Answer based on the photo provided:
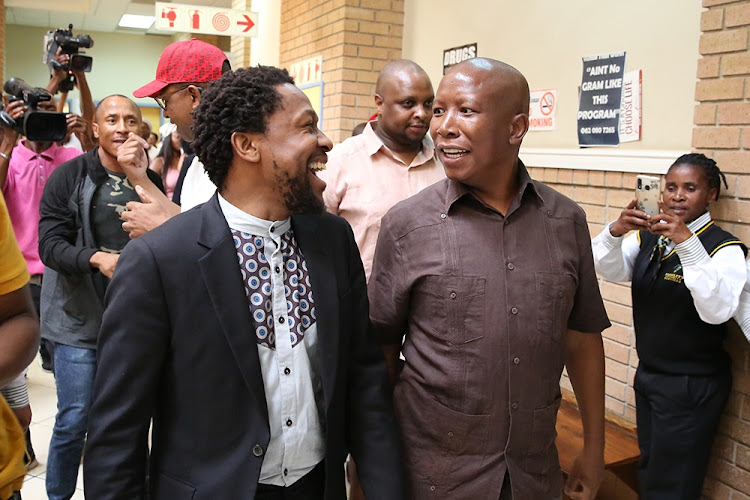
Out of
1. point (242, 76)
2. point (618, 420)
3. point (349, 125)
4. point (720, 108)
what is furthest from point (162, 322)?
point (349, 125)

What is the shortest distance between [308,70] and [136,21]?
35.4 ft

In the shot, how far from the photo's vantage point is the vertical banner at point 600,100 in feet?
12.8

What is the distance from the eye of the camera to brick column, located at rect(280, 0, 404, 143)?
21.3ft

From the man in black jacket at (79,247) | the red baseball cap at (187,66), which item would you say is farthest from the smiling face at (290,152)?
the man in black jacket at (79,247)

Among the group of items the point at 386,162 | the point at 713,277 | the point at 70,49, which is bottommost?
the point at 713,277

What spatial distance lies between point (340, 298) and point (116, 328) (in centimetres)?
52

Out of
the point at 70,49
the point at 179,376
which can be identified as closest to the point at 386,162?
the point at 179,376

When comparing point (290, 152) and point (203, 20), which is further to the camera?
point (203, 20)

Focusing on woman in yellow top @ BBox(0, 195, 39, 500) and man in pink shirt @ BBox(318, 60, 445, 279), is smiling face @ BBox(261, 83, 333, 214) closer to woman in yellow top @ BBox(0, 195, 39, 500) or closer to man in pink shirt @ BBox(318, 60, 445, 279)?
woman in yellow top @ BBox(0, 195, 39, 500)

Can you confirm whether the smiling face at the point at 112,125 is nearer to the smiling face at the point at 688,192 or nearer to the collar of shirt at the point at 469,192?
the collar of shirt at the point at 469,192

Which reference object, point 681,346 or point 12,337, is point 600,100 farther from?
point 12,337

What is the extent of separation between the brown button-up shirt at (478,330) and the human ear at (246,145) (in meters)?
0.50

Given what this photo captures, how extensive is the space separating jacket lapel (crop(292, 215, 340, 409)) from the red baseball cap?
0.82 m

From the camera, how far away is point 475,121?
1.81m
